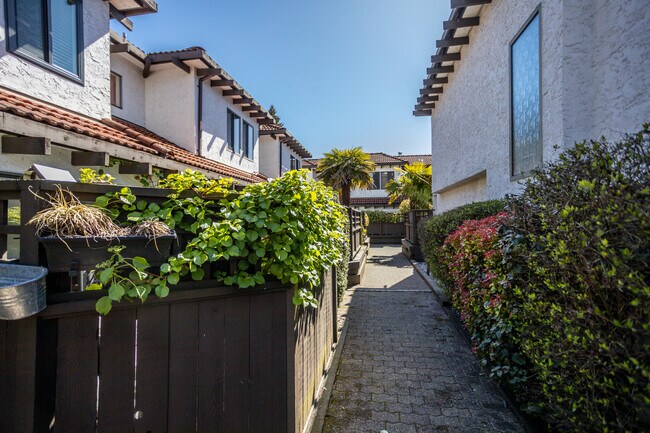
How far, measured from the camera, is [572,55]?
14.4 ft

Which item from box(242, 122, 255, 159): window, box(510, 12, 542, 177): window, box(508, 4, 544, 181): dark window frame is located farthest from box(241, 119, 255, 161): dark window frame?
box(510, 12, 542, 177): window

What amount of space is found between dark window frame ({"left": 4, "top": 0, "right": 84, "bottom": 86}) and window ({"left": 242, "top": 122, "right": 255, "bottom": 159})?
25.6ft

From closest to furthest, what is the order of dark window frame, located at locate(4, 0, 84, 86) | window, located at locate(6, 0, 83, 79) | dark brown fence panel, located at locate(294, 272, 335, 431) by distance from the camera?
dark brown fence panel, located at locate(294, 272, 335, 431), dark window frame, located at locate(4, 0, 84, 86), window, located at locate(6, 0, 83, 79)

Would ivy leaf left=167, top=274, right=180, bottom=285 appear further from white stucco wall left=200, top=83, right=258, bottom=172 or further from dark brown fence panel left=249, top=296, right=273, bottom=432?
white stucco wall left=200, top=83, right=258, bottom=172

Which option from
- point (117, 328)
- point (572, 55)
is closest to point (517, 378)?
point (117, 328)

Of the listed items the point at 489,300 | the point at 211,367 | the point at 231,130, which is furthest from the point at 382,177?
the point at 211,367

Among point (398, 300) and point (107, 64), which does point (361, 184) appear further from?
point (107, 64)

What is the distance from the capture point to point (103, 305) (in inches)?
76.9

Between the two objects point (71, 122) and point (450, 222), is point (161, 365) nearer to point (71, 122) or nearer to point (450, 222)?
point (71, 122)

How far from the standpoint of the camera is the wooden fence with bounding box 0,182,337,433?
191 centimetres

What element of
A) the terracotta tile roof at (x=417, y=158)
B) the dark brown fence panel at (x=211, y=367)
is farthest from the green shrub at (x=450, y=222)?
the terracotta tile roof at (x=417, y=158)

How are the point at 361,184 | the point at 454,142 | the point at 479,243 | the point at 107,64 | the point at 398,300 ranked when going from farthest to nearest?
1. the point at 361,184
2. the point at 454,142
3. the point at 398,300
4. the point at 107,64
5. the point at 479,243

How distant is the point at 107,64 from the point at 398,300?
8.80m

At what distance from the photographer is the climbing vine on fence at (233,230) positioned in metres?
2.15
